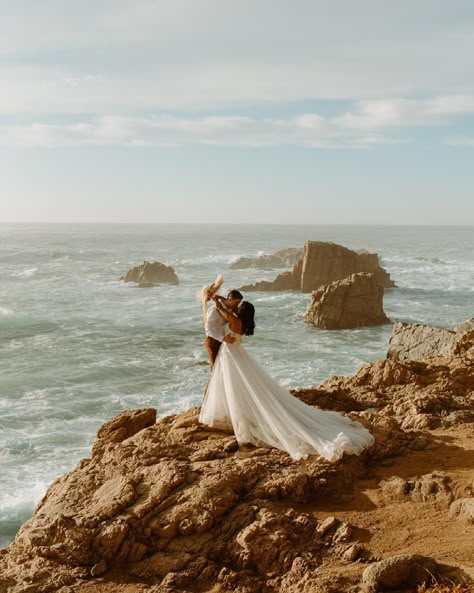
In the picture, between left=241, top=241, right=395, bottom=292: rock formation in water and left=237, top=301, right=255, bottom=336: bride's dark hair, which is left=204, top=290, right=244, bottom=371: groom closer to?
left=237, top=301, right=255, bottom=336: bride's dark hair

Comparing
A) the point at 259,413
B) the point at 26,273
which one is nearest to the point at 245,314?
the point at 259,413

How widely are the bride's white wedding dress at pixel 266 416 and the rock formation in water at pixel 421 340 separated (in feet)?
29.0

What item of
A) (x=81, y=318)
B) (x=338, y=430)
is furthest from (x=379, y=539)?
(x=81, y=318)

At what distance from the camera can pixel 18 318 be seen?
36344 millimetres

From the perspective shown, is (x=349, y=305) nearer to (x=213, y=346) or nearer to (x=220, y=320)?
(x=213, y=346)

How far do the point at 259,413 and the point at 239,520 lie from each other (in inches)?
68.2

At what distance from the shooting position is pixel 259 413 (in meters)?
7.46

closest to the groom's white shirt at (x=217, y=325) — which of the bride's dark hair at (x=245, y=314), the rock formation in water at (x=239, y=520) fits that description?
the bride's dark hair at (x=245, y=314)

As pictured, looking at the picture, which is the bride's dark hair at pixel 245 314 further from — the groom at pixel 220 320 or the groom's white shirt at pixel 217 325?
the groom's white shirt at pixel 217 325

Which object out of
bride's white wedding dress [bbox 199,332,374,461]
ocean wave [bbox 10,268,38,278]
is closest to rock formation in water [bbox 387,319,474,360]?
bride's white wedding dress [bbox 199,332,374,461]

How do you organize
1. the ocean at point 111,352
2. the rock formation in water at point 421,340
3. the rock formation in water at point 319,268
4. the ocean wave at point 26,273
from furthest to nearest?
the ocean wave at point 26,273
the rock formation in water at point 319,268
the rock formation in water at point 421,340
the ocean at point 111,352

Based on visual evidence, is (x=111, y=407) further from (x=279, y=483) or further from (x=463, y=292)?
(x=463, y=292)

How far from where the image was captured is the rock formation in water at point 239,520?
5379 millimetres

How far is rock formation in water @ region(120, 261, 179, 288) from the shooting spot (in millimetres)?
53906
